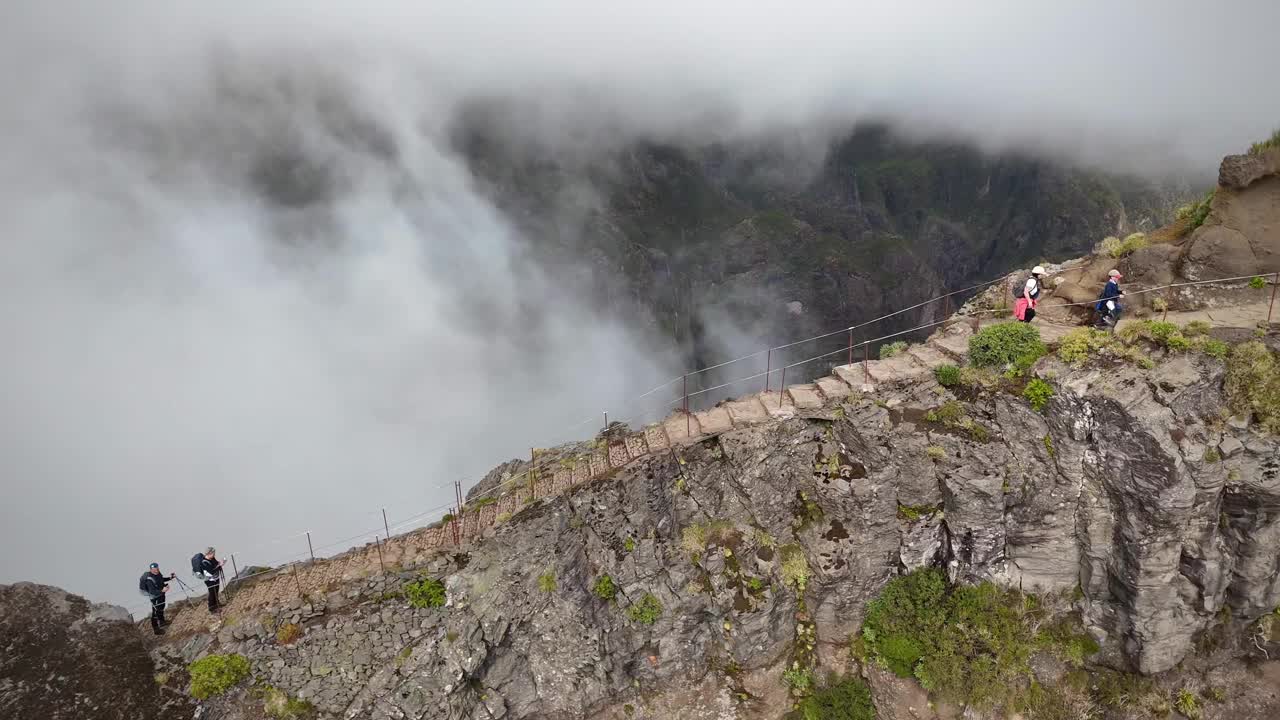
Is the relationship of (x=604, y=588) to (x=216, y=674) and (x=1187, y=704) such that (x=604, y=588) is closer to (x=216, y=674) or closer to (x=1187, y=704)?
(x=216, y=674)

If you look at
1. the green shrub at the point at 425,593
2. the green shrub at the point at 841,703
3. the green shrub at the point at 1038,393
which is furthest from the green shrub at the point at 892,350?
the green shrub at the point at 425,593

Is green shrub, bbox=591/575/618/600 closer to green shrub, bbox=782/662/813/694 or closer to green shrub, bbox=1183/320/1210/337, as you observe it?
green shrub, bbox=782/662/813/694

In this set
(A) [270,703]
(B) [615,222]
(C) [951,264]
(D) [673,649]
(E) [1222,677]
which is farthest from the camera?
(B) [615,222]

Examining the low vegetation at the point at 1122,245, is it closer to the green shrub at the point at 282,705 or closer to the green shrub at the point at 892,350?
the green shrub at the point at 892,350

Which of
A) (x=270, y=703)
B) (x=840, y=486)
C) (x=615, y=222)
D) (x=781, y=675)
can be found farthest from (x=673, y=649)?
(x=615, y=222)

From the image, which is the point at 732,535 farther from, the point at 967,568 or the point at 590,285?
the point at 590,285

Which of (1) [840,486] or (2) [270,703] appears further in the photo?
(1) [840,486]
